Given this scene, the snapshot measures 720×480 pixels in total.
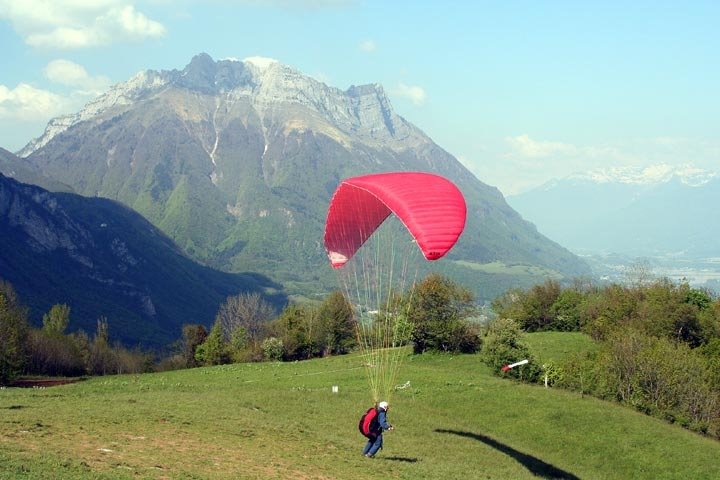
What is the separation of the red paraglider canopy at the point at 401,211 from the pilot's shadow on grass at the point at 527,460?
35.6 feet

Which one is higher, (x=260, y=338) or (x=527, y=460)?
(x=260, y=338)

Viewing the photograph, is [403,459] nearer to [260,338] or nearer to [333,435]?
[333,435]

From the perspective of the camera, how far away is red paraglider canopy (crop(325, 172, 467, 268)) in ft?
70.2

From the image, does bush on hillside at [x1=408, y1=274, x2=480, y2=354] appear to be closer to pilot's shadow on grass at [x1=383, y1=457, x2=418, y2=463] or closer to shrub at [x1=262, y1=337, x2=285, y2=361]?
shrub at [x1=262, y1=337, x2=285, y2=361]

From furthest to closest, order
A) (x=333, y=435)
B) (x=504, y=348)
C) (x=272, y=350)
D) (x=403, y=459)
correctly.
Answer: (x=272, y=350) < (x=504, y=348) < (x=333, y=435) < (x=403, y=459)

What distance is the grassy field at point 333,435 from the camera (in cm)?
1973

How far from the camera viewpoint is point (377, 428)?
23.1 metres

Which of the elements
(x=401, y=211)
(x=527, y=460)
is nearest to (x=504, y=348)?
(x=527, y=460)

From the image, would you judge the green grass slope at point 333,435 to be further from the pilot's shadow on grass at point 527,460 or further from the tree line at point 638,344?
the tree line at point 638,344

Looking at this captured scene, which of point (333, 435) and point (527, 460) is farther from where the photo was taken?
point (527, 460)

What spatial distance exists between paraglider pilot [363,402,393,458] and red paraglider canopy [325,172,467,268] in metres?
5.30

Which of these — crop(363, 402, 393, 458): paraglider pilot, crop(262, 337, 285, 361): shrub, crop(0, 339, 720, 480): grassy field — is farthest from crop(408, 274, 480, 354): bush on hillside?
crop(363, 402, 393, 458): paraglider pilot

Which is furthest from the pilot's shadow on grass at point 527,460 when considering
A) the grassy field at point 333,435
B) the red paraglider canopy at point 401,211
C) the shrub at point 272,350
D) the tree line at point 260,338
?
the shrub at point 272,350

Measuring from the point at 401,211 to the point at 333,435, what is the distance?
10468mm
